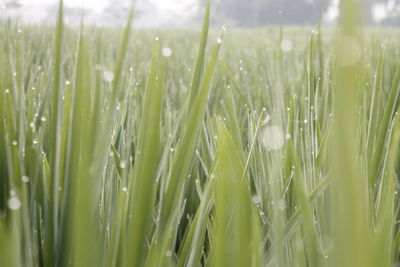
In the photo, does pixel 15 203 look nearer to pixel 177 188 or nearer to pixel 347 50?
pixel 177 188

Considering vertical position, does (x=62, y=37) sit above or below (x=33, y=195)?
above

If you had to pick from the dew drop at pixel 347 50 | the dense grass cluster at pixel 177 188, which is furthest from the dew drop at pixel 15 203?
the dew drop at pixel 347 50

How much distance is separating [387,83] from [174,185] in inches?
35.2

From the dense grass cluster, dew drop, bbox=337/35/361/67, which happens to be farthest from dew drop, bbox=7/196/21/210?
dew drop, bbox=337/35/361/67

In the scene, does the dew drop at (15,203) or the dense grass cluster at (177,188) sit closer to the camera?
the dense grass cluster at (177,188)

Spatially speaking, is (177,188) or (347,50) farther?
(177,188)

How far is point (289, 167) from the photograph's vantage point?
45 centimetres

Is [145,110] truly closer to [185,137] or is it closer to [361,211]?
[185,137]

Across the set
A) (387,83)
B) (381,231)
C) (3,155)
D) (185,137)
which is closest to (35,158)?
(3,155)

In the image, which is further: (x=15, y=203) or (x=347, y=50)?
(x=15, y=203)

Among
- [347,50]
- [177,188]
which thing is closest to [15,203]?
[177,188]

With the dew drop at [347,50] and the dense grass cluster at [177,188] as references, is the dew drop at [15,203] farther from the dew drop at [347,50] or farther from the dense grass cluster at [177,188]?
the dew drop at [347,50]

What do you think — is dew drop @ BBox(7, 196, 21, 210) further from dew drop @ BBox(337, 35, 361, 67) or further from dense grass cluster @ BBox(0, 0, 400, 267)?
dew drop @ BBox(337, 35, 361, 67)

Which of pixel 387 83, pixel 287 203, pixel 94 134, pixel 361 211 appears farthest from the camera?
pixel 387 83
